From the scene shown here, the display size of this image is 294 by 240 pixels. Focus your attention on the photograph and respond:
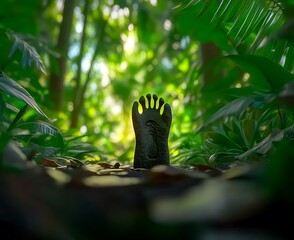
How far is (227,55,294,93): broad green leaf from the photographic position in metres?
1.38

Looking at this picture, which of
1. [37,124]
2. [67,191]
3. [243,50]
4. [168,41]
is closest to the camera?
[67,191]

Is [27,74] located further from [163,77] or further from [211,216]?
[163,77]

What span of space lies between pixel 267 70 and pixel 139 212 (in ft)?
3.25

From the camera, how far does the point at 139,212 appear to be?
548mm

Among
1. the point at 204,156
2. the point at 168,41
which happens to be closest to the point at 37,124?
the point at 204,156

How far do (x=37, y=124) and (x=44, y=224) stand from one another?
0.97 m

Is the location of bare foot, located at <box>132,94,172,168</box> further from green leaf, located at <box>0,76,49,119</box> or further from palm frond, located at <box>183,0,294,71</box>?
palm frond, located at <box>183,0,294,71</box>

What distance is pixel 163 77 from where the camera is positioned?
6.22 metres

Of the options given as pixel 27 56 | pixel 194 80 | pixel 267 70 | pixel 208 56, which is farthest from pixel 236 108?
pixel 208 56

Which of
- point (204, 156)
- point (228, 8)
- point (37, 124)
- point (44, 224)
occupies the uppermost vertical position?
point (228, 8)

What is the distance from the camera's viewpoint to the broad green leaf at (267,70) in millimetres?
1379

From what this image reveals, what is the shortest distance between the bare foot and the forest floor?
2.62ft

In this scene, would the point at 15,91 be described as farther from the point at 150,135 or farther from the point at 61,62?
the point at 61,62

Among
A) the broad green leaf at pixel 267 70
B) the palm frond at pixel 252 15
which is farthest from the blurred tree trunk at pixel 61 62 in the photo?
the broad green leaf at pixel 267 70
